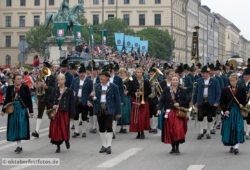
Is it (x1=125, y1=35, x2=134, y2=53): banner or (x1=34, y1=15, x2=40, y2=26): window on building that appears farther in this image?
(x1=34, y1=15, x2=40, y2=26): window on building

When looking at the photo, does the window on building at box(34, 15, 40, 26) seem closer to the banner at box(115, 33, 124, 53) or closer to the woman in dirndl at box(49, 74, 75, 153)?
the banner at box(115, 33, 124, 53)

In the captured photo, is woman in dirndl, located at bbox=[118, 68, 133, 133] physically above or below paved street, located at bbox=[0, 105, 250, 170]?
above

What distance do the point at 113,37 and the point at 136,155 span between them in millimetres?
78419

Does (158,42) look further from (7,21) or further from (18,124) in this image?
(18,124)

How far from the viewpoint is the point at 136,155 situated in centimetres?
1362

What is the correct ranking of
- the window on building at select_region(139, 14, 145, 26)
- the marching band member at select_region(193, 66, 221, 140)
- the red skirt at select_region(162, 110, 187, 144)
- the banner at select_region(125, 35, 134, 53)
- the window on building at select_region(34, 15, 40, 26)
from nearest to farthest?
the red skirt at select_region(162, 110, 187, 144)
the marching band member at select_region(193, 66, 221, 140)
the banner at select_region(125, 35, 134, 53)
the window on building at select_region(34, 15, 40, 26)
the window on building at select_region(139, 14, 145, 26)

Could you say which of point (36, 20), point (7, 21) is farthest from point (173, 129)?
point (7, 21)

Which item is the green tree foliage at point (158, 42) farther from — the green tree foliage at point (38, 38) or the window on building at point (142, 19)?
the green tree foliage at point (38, 38)

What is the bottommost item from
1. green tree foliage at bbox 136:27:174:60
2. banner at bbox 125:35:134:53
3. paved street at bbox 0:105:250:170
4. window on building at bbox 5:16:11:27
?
paved street at bbox 0:105:250:170

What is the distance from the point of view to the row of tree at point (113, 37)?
91.8 metres

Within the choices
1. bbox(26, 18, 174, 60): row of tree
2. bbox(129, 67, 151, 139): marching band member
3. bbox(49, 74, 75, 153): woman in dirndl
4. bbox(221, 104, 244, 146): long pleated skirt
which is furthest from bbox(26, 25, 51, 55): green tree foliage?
bbox(221, 104, 244, 146): long pleated skirt

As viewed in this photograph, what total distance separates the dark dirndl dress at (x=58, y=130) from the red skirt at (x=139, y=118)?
320 centimetres

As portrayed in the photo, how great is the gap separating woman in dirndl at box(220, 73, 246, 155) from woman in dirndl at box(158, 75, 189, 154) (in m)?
0.80

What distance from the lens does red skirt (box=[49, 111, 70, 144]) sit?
1380 centimetres
